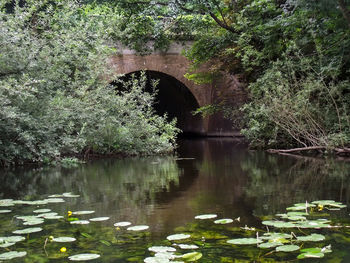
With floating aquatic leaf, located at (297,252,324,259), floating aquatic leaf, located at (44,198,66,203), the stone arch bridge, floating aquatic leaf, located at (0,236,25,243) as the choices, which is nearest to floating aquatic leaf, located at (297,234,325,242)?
floating aquatic leaf, located at (297,252,324,259)

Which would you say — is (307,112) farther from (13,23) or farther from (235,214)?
→ (235,214)

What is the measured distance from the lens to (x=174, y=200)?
4.39 meters

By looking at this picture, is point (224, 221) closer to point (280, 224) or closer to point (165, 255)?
point (280, 224)

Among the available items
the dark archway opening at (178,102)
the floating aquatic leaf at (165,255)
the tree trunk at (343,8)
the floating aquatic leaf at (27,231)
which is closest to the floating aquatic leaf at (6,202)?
the floating aquatic leaf at (27,231)

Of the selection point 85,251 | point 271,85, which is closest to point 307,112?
point 271,85

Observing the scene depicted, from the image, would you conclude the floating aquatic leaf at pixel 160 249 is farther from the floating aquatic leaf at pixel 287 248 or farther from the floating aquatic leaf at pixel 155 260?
the floating aquatic leaf at pixel 287 248

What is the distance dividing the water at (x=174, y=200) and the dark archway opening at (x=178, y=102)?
999 cm

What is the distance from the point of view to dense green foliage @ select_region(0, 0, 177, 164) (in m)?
7.77

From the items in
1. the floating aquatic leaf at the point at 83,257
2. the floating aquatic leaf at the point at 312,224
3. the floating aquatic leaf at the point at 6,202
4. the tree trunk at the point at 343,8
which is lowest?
the floating aquatic leaf at the point at 83,257

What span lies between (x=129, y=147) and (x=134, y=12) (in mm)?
4408

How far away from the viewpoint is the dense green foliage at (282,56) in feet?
30.1

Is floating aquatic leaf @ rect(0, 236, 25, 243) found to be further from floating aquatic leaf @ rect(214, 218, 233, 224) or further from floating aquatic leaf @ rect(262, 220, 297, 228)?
floating aquatic leaf @ rect(262, 220, 297, 228)

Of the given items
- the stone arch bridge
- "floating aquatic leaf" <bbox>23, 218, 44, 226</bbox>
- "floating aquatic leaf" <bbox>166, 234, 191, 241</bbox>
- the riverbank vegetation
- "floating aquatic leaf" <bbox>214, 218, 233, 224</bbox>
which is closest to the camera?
"floating aquatic leaf" <bbox>166, 234, 191, 241</bbox>

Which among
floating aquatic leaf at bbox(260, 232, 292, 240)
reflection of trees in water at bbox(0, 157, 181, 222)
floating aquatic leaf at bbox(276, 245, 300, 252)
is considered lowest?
floating aquatic leaf at bbox(276, 245, 300, 252)
